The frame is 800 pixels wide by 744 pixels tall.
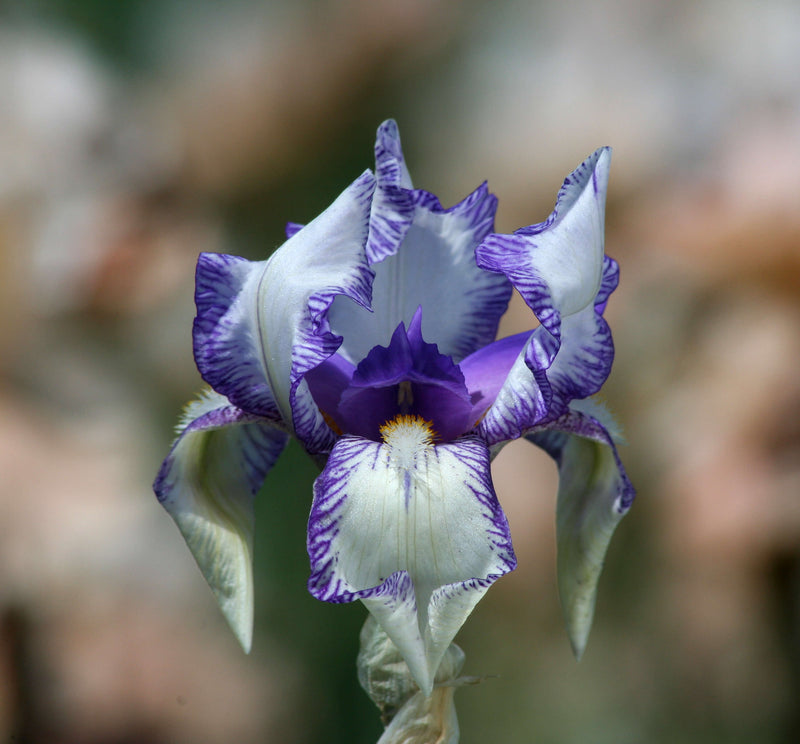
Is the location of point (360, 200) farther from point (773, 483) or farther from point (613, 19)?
point (613, 19)

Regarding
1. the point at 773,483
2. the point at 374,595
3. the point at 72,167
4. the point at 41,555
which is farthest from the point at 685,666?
the point at 72,167

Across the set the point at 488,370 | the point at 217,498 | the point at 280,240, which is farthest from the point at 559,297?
the point at 280,240

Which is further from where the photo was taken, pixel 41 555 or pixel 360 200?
pixel 41 555

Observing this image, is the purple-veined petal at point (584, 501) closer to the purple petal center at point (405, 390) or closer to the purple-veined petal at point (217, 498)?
the purple petal center at point (405, 390)

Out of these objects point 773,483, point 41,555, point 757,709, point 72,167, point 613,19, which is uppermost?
point 72,167

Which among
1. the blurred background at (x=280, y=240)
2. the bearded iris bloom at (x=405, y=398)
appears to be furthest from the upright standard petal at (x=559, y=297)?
the blurred background at (x=280, y=240)

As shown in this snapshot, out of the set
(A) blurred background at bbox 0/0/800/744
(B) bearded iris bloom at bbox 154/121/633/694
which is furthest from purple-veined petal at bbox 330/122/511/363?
(A) blurred background at bbox 0/0/800/744
